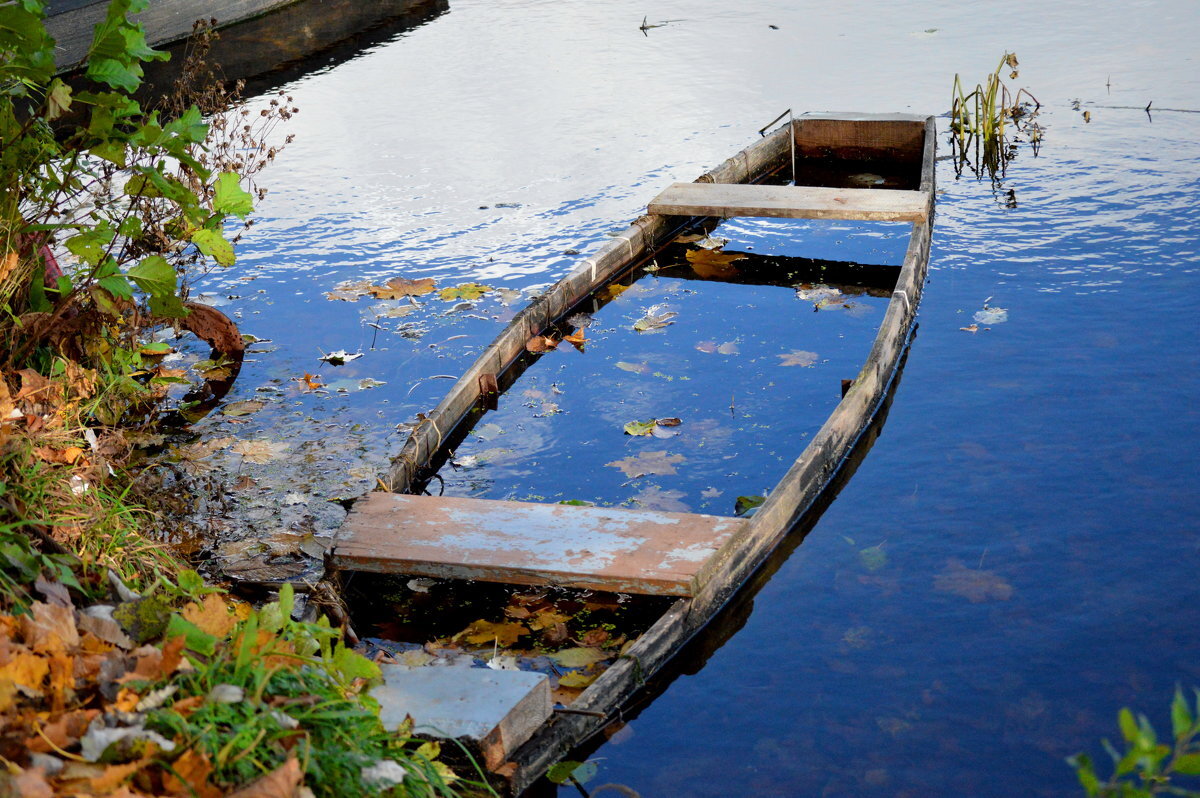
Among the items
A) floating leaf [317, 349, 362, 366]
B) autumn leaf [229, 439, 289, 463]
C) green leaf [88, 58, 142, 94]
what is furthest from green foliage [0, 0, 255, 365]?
floating leaf [317, 349, 362, 366]

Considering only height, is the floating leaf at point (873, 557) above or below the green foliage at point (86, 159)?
below

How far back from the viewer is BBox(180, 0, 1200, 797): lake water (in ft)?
11.7

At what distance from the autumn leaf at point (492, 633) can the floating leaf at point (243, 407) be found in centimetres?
222

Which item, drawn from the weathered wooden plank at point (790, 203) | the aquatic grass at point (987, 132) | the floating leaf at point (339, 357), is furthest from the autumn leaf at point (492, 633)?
the aquatic grass at point (987, 132)

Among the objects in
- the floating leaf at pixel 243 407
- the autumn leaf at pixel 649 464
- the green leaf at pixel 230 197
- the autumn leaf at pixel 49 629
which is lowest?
the autumn leaf at pixel 649 464

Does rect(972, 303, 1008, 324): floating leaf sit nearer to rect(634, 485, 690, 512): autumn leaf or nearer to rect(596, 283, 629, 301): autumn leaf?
rect(596, 283, 629, 301): autumn leaf

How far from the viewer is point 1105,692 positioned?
3637 millimetres

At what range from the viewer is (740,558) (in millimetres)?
3779

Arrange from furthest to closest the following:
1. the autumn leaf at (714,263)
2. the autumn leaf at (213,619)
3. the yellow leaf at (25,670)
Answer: the autumn leaf at (714,263) → the autumn leaf at (213,619) → the yellow leaf at (25,670)

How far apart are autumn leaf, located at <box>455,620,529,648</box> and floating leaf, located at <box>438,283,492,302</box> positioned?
10.6 ft

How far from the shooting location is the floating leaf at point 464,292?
6727 millimetres

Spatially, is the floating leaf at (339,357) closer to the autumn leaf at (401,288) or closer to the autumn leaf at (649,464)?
the autumn leaf at (401,288)

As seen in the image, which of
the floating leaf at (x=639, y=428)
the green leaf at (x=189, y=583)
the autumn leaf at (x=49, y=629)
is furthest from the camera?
the floating leaf at (x=639, y=428)

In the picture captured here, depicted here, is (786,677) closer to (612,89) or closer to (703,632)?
(703,632)
